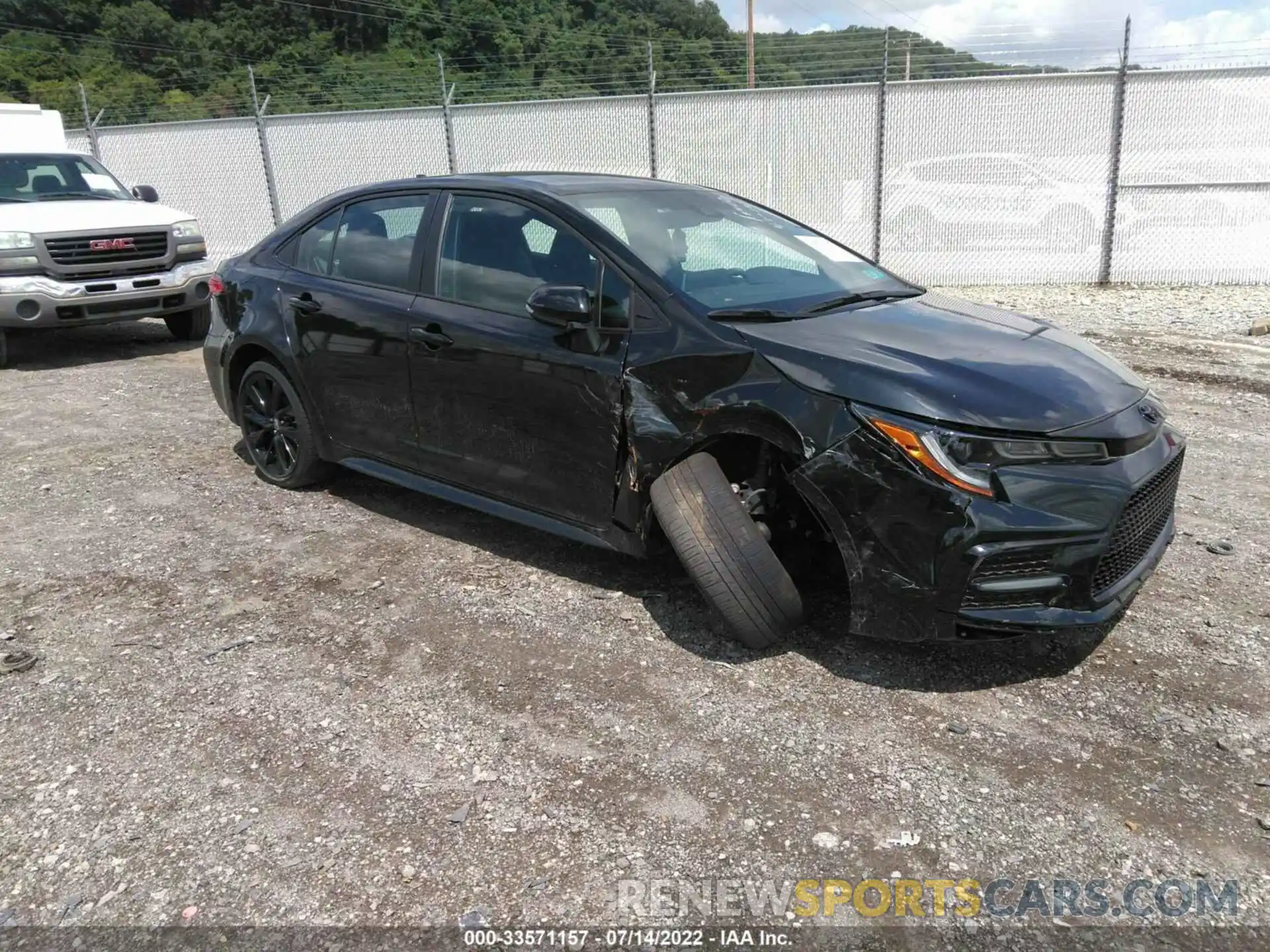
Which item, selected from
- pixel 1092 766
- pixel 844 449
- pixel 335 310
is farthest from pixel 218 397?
pixel 1092 766

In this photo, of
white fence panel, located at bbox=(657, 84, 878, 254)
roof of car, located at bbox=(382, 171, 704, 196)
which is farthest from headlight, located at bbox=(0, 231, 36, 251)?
white fence panel, located at bbox=(657, 84, 878, 254)

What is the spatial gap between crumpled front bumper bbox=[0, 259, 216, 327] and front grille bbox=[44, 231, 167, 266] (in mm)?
171

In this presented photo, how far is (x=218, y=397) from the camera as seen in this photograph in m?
5.36

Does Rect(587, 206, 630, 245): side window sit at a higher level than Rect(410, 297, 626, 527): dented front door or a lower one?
higher

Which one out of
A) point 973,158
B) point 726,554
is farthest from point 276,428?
point 973,158

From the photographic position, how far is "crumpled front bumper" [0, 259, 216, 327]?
8.16m

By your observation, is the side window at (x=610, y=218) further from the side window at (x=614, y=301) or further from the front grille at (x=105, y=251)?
the front grille at (x=105, y=251)

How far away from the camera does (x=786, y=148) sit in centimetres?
1255

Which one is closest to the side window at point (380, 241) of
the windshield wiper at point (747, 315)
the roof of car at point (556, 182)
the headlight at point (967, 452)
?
the roof of car at point (556, 182)

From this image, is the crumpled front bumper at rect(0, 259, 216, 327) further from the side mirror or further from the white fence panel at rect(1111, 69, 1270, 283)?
the white fence panel at rect(1111, 69, 1270, 283)

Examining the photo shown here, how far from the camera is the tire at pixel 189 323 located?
9734mm

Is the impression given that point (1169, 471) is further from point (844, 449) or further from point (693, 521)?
point (693, 521)

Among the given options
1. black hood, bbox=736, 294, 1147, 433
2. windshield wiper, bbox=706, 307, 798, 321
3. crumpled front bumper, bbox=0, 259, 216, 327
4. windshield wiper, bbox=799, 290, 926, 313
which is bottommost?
crumpled front bumper, bbox=0, 259, 216, 327

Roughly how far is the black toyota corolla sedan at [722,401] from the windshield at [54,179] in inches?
233
